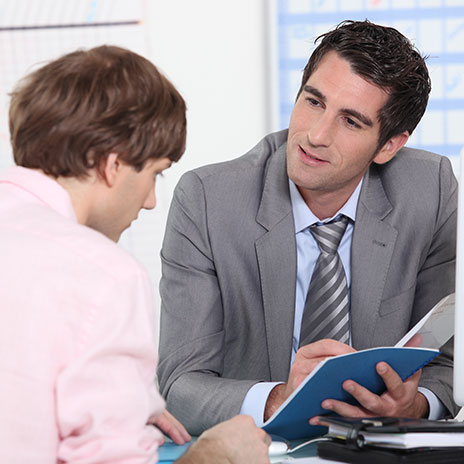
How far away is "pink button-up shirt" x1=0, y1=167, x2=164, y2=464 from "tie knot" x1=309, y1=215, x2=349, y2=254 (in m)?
1.04

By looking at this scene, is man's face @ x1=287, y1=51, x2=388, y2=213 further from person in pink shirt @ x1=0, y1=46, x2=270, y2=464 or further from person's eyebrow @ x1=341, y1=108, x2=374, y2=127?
person in pink shirt @ x1=0, y1=46, x2=270, y2=464

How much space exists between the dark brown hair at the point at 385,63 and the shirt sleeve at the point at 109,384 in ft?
3.83

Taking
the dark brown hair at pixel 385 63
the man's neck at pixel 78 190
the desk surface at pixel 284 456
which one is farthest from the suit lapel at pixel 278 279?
the man's neck at pixel 78 190

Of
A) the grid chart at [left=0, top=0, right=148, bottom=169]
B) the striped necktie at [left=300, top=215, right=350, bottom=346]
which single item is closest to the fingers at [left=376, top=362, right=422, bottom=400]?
the striped necktie at [left=300, top=215, right=350, bottom=346]

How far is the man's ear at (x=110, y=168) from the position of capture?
1.06m

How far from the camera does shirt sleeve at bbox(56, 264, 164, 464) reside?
0.88 meters

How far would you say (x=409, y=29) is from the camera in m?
3.16

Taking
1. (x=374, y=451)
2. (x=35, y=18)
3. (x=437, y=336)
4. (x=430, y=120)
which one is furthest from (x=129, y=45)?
(x=374, y=451)

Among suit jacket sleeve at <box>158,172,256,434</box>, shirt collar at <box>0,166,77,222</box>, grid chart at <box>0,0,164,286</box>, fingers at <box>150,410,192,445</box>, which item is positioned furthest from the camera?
grid chart at <box>0,0,164,286</box>

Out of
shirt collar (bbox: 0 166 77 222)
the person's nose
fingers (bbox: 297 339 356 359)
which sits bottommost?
fingers (bbox: 297 339 356 359)

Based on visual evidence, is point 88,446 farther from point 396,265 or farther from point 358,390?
point 396,265

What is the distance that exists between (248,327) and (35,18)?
2.08m

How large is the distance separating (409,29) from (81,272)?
261 cm

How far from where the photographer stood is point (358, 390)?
4.67ft
